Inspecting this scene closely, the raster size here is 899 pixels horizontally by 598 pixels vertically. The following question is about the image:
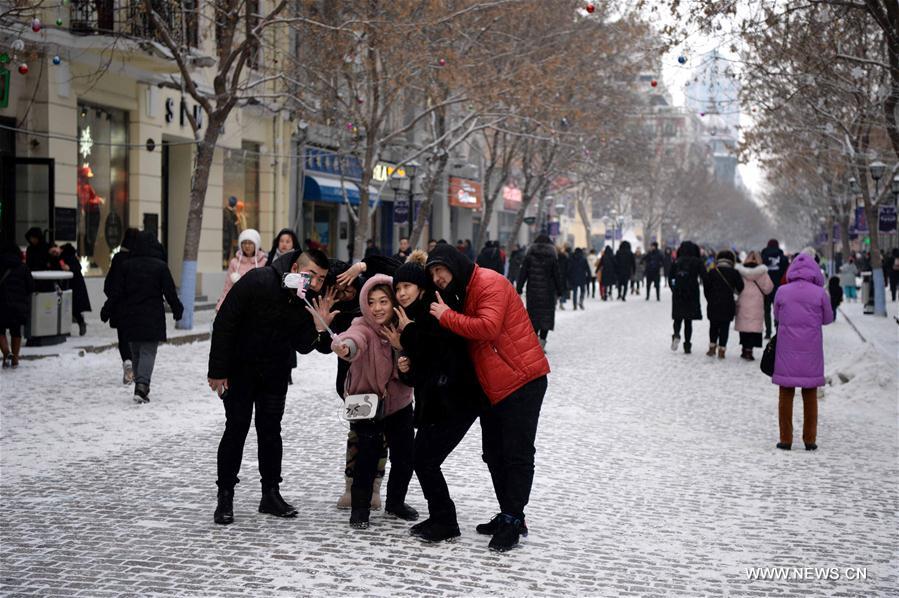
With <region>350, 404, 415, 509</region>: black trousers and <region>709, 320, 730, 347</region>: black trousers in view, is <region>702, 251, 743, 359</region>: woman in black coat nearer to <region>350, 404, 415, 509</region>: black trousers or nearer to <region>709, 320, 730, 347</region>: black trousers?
<region>709, 320, 730, 347</region>: black trousers

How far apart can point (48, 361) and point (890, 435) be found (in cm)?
1016

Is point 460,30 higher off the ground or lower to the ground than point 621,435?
higher

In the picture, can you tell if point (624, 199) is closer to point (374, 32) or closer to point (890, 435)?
point (374, 32)

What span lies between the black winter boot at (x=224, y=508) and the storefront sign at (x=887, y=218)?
27.4m

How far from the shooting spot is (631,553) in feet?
20.5

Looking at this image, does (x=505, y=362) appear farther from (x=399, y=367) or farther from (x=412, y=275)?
(x=412, y=275)

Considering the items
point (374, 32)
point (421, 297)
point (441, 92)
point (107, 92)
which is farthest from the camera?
point (441, 92)

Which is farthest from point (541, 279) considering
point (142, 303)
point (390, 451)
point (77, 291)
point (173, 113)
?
point (173, 113)

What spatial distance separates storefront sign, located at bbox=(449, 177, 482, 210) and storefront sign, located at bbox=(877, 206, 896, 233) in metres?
19.8

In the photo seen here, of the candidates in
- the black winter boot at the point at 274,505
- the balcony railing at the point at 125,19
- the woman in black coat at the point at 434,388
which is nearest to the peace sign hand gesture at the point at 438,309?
the woman in black coat at the point at 434,388

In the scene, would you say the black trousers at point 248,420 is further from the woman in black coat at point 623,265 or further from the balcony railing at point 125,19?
the woman in black coat at point 623,265

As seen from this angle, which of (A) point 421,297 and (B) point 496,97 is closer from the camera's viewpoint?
(A) point 421,297

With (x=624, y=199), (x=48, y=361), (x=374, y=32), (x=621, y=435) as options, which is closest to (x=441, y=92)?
(x=374, y=32)

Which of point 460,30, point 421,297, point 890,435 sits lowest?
point 890,435
